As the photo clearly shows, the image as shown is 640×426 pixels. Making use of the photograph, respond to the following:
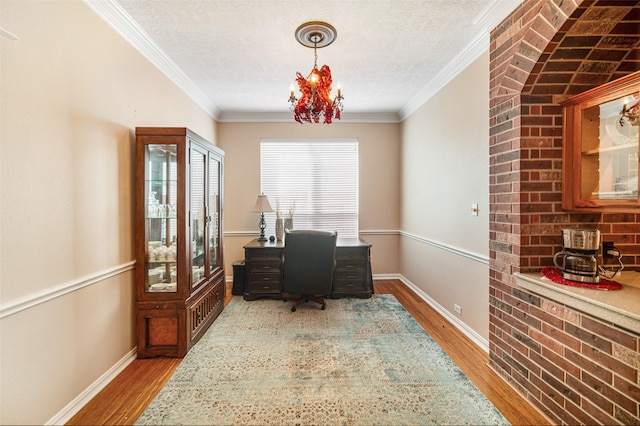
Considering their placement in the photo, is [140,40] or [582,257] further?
[140,40]

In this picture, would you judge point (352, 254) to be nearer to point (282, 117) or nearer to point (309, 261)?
point (309, 261)

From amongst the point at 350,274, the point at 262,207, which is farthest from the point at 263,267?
the point at 350,274

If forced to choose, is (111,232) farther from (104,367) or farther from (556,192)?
(556,192)

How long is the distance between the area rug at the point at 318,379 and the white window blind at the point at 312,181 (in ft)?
6.70

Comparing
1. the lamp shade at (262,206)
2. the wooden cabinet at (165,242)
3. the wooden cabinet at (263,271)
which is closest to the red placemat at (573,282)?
the wooden cabinet at (165,242)

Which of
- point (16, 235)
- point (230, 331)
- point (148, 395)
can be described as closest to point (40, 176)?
point (16, 235)

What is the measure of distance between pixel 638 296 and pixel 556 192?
0.77m

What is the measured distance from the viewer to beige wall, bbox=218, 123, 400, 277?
4848 mm

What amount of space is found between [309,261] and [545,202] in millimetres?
2215

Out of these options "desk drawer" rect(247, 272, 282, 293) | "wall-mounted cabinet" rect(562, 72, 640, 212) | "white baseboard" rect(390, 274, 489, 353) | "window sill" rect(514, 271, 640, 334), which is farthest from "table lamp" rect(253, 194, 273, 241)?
"wall-mounted cabinet" rect(562, 72, 640, 212)

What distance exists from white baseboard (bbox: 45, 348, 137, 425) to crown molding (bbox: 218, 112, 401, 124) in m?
3.59

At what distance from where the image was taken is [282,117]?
4797 millimetres

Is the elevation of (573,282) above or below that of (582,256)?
below

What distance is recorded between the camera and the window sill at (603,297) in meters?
1.33
